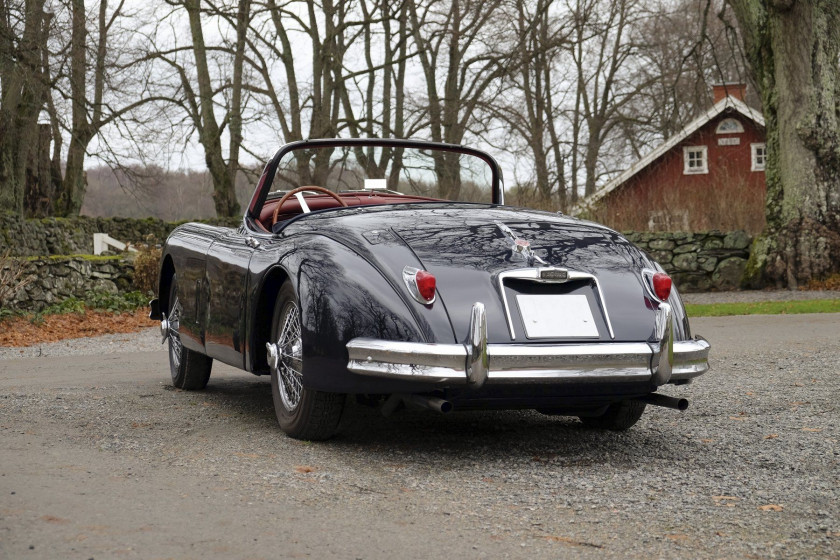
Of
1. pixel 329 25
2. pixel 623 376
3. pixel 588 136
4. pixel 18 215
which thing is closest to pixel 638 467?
pixel 623 376

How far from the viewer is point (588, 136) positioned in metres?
42.2

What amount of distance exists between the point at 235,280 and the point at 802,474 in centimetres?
296

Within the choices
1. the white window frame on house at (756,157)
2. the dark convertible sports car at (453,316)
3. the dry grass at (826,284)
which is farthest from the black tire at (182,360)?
the white window frame on house at (756,157)

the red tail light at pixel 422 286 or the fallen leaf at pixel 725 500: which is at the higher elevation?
the red tail light at pixel 422 286

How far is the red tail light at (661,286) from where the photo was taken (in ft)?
15.8

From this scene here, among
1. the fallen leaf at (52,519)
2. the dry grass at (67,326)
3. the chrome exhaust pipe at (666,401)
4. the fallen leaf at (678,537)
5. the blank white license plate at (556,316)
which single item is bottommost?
the dry grass at (67,326)

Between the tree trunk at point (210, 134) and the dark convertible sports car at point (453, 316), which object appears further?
the tree trunk at point (210, 134)

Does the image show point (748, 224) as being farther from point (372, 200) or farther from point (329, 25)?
point (372, 200)

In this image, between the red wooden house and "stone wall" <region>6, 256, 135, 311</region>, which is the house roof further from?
"stone wall" <region>6, 256, 135, 311</region>

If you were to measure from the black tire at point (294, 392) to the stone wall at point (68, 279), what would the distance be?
1036cm

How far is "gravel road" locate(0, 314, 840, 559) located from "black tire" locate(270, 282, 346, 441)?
10 centimetres

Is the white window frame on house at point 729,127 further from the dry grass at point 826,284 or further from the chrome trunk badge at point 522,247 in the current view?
the chrome trunk badge at point 522,247

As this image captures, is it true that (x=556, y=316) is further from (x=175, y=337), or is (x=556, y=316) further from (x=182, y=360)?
(x=175, y=337)

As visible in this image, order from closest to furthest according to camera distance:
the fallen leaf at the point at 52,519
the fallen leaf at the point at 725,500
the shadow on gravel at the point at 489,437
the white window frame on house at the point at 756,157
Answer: the fallen leaf at the point at 52,519 → the fallen leaf at the point at 725,500 → the shadow on gravel at the point at 489,437 → the white window frame on house at the point at 756,157
